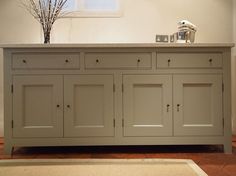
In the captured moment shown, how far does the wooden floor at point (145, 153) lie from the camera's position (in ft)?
7.12

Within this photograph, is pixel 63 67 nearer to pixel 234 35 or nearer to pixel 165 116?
pixel 165 116

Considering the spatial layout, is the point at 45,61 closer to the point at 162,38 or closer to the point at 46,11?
the point at 46,11

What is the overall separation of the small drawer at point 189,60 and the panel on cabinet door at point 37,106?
82cm

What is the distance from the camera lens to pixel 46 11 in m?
2.93

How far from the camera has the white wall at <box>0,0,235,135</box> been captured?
10.1 ft

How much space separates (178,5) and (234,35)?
644 mm

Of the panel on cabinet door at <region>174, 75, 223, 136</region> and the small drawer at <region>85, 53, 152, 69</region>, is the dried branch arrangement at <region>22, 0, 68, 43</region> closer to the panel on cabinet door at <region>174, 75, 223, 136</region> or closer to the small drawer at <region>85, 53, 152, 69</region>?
the small drawer at <region>85, 53, 152, 69</region>

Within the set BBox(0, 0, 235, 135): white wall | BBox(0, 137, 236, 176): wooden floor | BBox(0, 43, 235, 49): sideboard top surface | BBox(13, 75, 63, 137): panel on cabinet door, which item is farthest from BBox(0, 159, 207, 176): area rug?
BBox(0, 0, 235, 135): white wall

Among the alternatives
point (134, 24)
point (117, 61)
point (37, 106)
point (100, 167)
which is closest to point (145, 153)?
point (100, 167)

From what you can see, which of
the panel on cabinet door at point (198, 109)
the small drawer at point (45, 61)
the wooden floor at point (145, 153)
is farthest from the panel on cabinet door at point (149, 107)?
the small drawer at point (45, 61)

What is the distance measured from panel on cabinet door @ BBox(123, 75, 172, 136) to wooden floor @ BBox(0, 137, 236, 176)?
0.18m

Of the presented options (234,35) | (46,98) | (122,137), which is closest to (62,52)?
(46,98)

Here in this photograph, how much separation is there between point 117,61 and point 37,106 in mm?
715

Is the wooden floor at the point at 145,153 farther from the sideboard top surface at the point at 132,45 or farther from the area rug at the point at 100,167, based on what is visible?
the sideboard top surface at the point at 132,45
